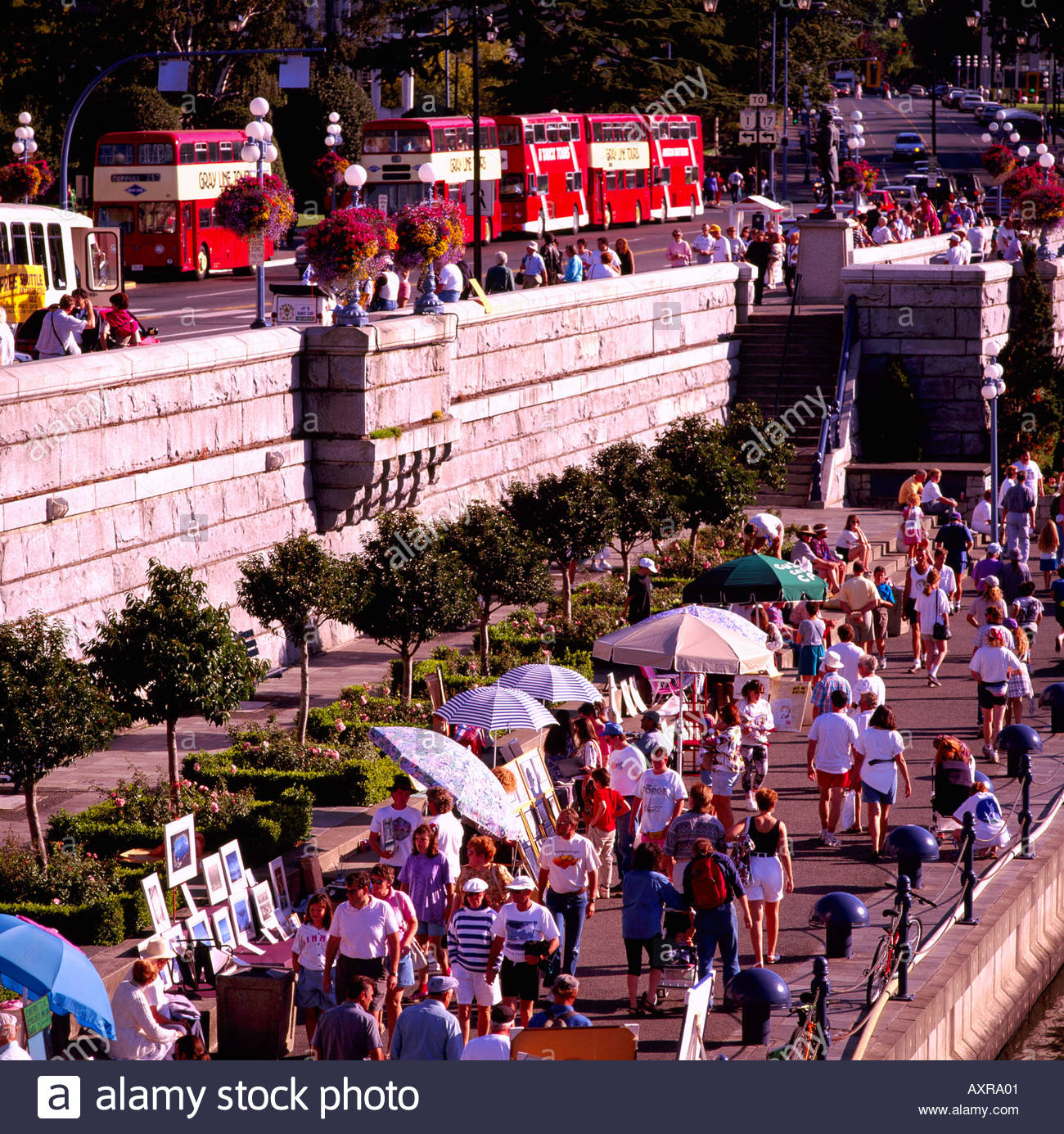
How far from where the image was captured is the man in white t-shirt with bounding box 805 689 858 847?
16297 millimetres

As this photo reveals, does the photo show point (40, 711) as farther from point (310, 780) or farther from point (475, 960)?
point (475, 960)

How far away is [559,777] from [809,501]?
733 inches

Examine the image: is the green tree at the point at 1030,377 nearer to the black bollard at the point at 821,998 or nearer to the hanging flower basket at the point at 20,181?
the hanging flower basket at the point at 20,181

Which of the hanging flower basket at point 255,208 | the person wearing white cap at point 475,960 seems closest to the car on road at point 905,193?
the hanging flower basket at point 255,208

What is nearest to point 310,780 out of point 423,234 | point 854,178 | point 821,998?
point 821,998

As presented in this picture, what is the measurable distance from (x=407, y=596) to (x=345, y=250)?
15.7 ft

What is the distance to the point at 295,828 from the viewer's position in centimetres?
1541

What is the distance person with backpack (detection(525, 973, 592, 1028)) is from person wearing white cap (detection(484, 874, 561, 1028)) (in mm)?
1028

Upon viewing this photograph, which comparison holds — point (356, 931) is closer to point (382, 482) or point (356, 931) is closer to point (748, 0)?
point (382, 482)

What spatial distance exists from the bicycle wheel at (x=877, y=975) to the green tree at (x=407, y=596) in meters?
7.80

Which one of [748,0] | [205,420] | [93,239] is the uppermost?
[748,0]

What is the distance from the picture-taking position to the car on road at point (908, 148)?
320ft

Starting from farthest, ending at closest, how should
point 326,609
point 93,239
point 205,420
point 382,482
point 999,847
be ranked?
point 93,239 → point 382,482 → point 205,420 → point 326,609 → point 999,847

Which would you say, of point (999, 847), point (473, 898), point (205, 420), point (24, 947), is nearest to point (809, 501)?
point (205, 420)
